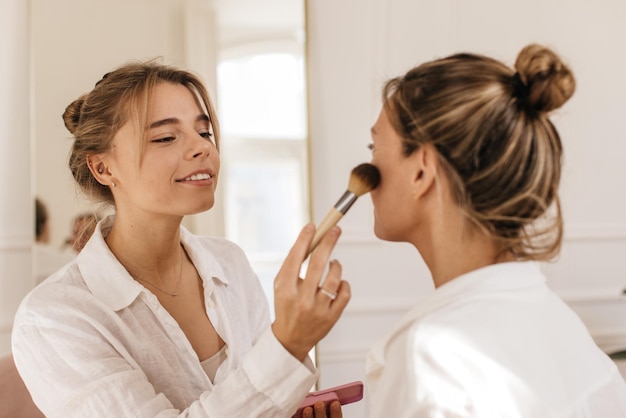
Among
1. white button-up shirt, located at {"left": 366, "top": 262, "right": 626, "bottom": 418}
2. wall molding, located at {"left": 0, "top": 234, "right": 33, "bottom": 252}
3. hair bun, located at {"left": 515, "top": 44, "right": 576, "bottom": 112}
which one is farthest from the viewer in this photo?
wall molding, located at {"left": 0, "top": 234, "right": 33, "bottom": 252}

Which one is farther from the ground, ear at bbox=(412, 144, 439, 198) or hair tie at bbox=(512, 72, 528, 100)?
hair tie at bbox=(512, 72, 528, 100)

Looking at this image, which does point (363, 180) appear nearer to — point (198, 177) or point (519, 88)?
point (519, 88)

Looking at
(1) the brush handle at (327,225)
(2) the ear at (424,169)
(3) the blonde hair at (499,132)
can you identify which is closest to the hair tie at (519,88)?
(3) the blonde hair at (499,132)

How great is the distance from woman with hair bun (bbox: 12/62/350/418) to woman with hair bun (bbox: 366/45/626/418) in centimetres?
14

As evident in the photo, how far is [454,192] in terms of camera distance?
0.90 meters

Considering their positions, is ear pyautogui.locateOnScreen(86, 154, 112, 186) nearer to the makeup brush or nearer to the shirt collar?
the shirt collar

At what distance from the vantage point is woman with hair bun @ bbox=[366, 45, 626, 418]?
0.73 meters

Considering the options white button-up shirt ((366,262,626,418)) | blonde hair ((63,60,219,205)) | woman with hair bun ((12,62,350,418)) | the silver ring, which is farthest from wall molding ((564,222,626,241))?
the silver ring

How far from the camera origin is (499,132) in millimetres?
861

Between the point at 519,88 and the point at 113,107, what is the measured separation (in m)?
0.73

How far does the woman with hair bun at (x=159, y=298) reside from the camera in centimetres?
90

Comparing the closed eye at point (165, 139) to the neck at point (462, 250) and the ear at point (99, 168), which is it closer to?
the ear at point (99, 168)

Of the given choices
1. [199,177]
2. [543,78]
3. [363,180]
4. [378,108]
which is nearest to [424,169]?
[363,180]

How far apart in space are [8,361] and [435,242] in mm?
821
